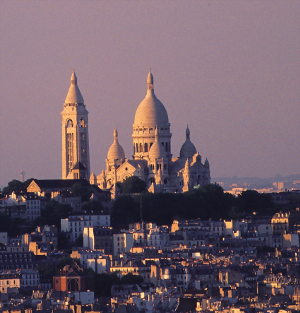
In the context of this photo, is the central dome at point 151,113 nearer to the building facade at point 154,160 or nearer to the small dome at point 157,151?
the building facade at point 154,160

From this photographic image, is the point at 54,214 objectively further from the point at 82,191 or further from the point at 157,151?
the point at 157,151

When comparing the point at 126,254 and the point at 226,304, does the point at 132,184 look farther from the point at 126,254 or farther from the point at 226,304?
the point at 226,304

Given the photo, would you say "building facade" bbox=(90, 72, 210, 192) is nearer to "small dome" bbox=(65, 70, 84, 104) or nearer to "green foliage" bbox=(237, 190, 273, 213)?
"small dome" bbox=(65, 70, 84, 104)

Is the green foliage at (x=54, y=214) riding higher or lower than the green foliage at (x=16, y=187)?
lower

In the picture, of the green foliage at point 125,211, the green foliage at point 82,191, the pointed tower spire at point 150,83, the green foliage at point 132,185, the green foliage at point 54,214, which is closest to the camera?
the green foliage at point 54,214

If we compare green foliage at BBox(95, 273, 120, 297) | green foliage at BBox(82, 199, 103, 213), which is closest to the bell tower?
green foliage at BBox(82, 199, 103, 213)

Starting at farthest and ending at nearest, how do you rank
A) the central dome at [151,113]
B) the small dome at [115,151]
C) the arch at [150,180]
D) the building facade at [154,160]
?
the central dome at [151,113] → the small dome at [115,151] → the arch at [150,180] → the building facade at [154,160]

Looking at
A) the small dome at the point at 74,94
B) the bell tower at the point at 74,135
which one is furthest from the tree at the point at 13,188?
the small dome at the point at 74,94
